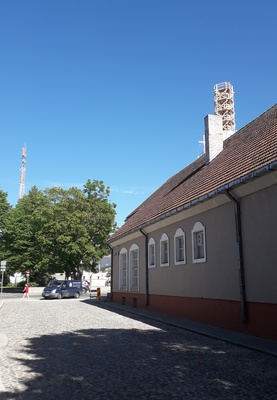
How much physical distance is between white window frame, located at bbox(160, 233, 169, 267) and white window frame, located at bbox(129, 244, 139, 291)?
385cm

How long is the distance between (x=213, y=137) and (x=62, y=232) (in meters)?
29.3

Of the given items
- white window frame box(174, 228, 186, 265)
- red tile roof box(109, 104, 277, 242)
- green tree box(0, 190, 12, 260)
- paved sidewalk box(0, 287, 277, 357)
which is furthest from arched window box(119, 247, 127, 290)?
green tree box(0, 190, 12, 260)

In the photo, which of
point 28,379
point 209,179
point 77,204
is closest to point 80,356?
point 28,379

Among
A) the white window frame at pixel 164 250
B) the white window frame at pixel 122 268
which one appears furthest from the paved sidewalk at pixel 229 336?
the white window frame at pixel 122 268

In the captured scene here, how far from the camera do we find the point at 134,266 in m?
22.9

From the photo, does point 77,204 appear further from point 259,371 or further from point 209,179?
point 259,371

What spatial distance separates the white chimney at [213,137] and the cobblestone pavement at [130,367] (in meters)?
9.28

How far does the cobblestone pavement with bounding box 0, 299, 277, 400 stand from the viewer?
573cm

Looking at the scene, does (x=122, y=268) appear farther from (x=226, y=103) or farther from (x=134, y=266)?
(x=226, y=103)

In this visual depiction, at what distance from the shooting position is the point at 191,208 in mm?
14859

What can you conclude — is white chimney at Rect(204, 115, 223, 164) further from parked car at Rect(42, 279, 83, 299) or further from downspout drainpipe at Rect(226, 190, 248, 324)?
parked car at Rect(42, 279, 83, 299)

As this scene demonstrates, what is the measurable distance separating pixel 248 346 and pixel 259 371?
7.71 ft

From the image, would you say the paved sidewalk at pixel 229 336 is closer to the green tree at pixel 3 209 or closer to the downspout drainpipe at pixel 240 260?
the downspout drainpipe at pixel 240 260

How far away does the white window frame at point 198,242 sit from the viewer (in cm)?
1442
